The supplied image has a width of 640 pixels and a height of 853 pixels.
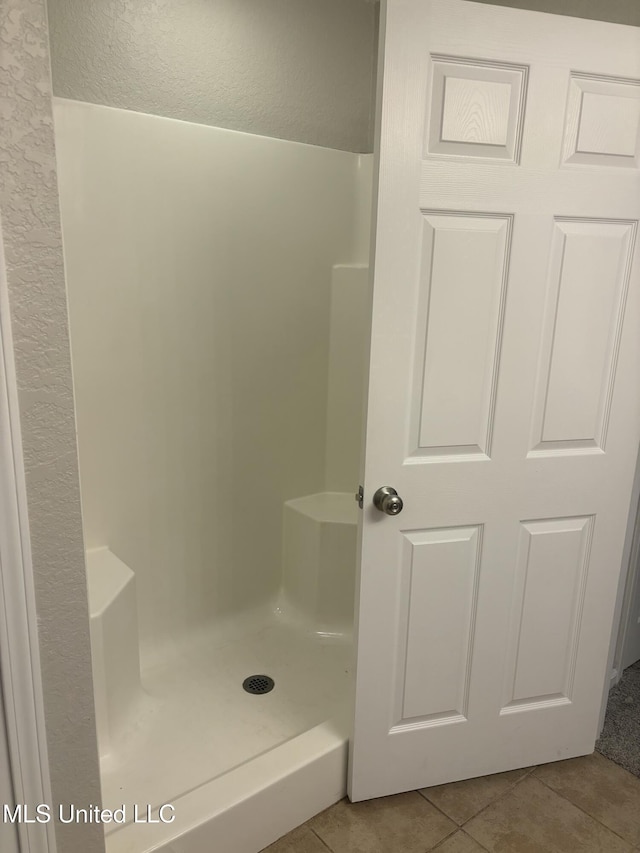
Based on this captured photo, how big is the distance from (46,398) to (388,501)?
850 millimetres

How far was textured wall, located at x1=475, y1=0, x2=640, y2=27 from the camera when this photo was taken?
6.10 feet

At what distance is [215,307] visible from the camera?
2.12 metres

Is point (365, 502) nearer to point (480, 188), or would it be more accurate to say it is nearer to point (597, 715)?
point (480, 188)

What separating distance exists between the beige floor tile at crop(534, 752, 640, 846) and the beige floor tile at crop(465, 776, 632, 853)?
33 millimetres

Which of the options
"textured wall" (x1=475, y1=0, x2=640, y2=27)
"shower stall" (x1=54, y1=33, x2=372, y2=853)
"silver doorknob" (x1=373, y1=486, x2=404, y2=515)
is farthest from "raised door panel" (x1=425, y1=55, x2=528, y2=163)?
"silver doorknob" (x1=373, y1=486, x2=404, y2=515)

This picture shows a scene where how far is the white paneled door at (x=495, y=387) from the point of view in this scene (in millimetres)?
1413

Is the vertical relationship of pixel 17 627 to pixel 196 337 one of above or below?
below

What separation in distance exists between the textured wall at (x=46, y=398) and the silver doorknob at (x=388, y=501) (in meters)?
0.74

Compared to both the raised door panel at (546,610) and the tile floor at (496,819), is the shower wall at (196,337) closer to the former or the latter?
the tile floor at (496,819)

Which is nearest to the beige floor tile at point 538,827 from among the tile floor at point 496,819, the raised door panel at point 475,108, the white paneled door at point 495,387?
the tile floor at point 496,819

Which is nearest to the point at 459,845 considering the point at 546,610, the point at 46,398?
the point at 546,610

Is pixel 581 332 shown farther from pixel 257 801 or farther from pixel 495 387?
pixel 257 801

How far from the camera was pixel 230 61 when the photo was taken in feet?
6.63

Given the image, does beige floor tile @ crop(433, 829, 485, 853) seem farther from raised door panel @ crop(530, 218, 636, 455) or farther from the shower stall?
raised door panel @ crop(530, 218, 636, 455)
